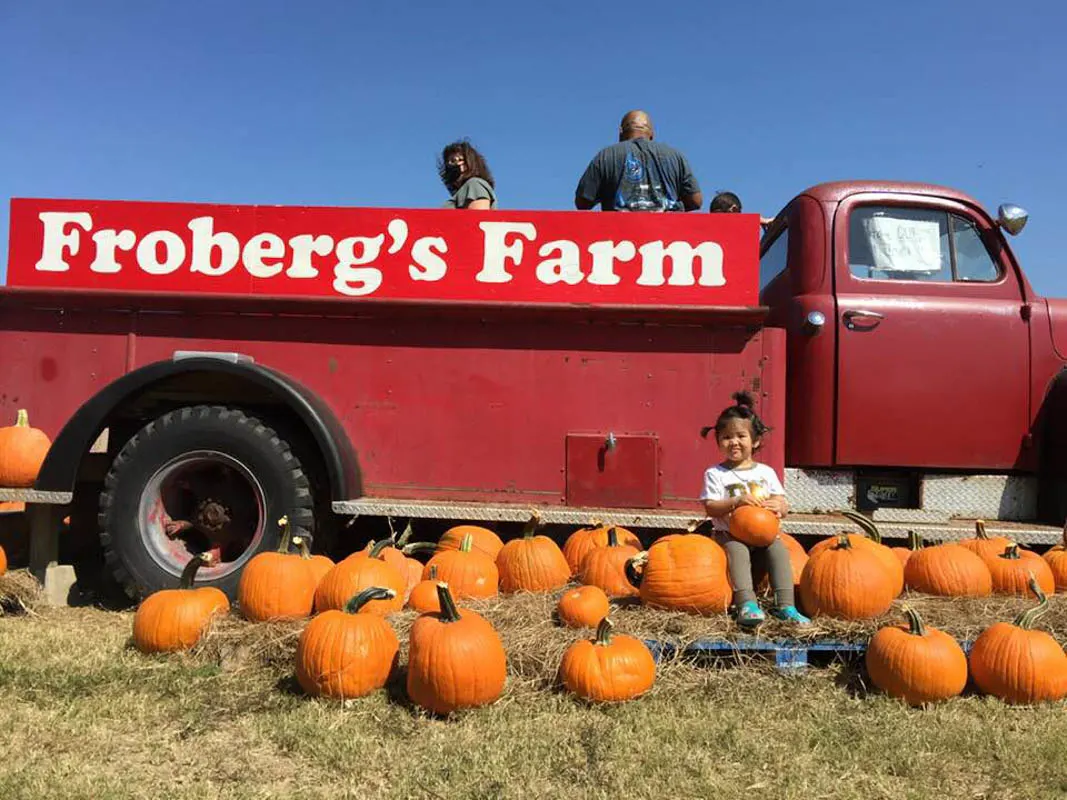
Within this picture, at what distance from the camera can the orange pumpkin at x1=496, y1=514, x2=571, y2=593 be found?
13.4 feet

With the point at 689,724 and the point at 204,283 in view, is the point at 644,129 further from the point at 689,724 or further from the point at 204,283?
the point at 689,724

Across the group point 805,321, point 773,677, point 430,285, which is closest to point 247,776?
point 773,677

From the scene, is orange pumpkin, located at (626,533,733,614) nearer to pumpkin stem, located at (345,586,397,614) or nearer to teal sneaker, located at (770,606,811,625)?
teal sneaker, located at (770,606,811,625)

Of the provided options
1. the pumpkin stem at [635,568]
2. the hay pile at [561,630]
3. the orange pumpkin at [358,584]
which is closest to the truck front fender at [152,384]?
the orange pumpkin at [358,584]

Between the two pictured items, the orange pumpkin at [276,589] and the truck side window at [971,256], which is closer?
the orange pumpkin at [276,589]

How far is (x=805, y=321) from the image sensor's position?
468cm

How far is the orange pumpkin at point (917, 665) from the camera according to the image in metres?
3.11

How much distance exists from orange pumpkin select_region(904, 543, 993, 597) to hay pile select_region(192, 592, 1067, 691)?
0.05 m

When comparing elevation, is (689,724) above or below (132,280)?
below

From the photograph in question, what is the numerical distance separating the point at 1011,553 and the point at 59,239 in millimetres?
5393

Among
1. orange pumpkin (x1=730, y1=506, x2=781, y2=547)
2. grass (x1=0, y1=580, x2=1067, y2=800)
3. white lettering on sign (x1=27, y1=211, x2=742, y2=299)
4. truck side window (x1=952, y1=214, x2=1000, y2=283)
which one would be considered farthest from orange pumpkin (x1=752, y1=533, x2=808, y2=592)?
truck side window (x1=952, y1=214, x2=1000, y2=283)

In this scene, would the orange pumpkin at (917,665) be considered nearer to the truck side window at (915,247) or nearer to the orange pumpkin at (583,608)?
the orange pumpkin at (583,608)

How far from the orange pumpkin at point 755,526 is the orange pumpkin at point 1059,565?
5.15 feet

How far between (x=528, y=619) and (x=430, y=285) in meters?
1.96
